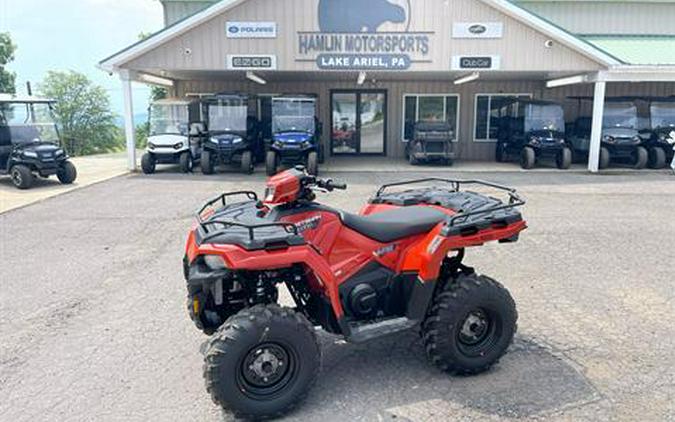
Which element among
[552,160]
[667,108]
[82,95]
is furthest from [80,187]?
[82,95]

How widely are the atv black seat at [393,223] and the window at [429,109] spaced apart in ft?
52.5

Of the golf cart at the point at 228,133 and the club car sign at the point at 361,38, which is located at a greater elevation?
the club car sign at the point at 361,38

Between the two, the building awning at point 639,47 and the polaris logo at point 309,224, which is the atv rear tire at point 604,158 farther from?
the polaris logo at point 309,224

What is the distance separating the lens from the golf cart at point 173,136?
14930 millimetres

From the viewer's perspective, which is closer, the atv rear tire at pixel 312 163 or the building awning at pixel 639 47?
the atv rear tire at pixel 312 163

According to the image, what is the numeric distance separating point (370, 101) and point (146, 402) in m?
17.2

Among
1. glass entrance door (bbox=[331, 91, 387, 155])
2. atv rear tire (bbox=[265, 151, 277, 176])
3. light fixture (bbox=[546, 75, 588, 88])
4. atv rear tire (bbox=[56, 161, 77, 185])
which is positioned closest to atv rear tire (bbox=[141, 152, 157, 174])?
atv rear tire (bbox=[56, 161, 77, 185])

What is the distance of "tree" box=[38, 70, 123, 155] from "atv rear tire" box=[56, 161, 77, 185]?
28.3 meters

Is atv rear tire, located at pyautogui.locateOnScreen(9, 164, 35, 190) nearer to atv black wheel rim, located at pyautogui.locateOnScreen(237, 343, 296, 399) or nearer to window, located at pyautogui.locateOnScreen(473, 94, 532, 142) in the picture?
atv black wheel rim, located at pyautogui.locateOnScreen(237, 343, 296, 399)

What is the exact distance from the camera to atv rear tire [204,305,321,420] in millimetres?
2975

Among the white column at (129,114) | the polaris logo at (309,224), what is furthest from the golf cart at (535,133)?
the polaris logo at (309,224)

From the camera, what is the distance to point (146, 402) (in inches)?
131

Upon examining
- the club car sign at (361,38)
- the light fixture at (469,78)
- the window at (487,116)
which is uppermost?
the club car sign at (361,38)

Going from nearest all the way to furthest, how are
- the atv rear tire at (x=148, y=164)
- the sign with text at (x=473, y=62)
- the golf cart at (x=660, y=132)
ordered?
the sign with text at (x=473, y=62), the atv rear tire at (x=148, y=164), the golf cart at (x=660, y=132)
